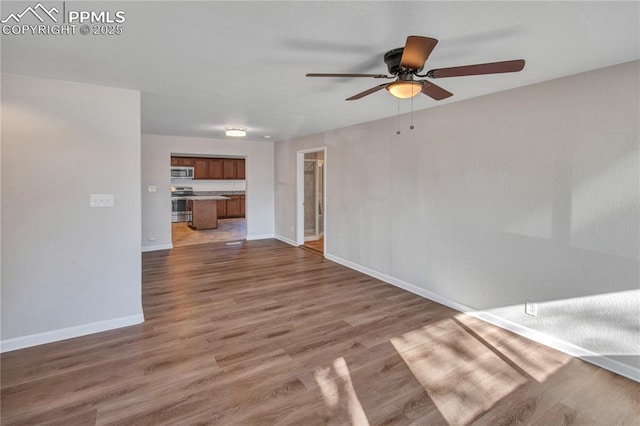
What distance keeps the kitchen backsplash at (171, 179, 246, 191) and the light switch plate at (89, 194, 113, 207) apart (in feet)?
25.1

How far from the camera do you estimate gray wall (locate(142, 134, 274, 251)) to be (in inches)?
247

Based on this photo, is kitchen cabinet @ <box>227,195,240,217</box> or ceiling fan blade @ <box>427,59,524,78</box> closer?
ceiling fan blade @ <box>427,59,524,78</box>

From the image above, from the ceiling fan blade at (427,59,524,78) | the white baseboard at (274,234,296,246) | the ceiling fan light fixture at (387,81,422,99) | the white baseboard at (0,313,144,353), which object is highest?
the ceiling fan blade at (427,59,524,78)

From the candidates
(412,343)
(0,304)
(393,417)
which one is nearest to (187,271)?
(0,304)

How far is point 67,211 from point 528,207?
4190 millimetres

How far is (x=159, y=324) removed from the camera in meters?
3.16

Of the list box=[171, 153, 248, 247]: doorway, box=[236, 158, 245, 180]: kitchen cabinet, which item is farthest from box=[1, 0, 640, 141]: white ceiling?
box=[236, 158, 245, 180]: kitchen cabinet

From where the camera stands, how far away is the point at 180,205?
10.3 m

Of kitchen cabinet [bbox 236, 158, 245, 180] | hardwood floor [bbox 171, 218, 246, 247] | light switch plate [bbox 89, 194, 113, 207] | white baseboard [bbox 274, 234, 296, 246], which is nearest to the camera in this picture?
light switch plate [bbox 89, 194, 113, 207]

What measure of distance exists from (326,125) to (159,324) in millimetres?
3634

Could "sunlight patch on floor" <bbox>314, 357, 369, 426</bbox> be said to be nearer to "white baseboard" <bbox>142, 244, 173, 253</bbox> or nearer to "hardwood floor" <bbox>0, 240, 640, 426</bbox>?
"hardwood floor" <bbox>0, 240, 640, 426</bbox>

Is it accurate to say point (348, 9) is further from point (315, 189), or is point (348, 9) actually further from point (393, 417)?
point (315, 189)

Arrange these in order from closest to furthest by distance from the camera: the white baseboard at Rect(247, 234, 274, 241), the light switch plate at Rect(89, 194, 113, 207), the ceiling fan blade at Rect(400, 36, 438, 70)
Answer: the ceiling fan blade at Rect(400, 36, 438, 70) → the light switch plate at Rect(89, 194, 113, 207) → the white baseboard at Rect(247, 234, 274, 241)

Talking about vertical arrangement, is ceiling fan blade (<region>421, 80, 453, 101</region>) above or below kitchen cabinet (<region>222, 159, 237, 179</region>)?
below
